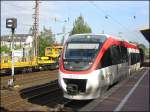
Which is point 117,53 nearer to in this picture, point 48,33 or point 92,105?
point 92,105

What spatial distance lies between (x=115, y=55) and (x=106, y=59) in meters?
2.52

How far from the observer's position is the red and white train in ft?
48.4

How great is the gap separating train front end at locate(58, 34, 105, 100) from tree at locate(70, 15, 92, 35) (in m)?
65.8

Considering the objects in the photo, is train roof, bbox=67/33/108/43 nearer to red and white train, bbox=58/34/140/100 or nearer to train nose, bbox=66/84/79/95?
red and white train, bbox=58/34/140/100

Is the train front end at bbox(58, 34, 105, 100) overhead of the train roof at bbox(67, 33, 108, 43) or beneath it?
beneath

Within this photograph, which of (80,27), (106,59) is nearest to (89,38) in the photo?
(106,59)

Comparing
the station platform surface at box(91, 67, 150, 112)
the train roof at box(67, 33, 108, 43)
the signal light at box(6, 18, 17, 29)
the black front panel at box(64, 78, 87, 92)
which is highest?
the signal light at box(6, 18, 17, 29)

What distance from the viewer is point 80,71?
1490 cm

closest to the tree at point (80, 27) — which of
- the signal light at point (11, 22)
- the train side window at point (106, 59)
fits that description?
the signal light at point (11, 22)

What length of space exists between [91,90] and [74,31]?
69071 millimetres

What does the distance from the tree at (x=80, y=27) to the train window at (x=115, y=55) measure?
61.4m

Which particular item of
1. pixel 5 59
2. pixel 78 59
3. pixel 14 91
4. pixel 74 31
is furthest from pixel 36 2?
pixel 78 59

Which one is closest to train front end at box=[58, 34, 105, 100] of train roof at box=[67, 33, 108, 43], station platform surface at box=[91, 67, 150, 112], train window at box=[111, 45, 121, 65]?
train roof at box=[67, 33, 108, 43]

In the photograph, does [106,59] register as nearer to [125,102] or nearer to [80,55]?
[80,55]
